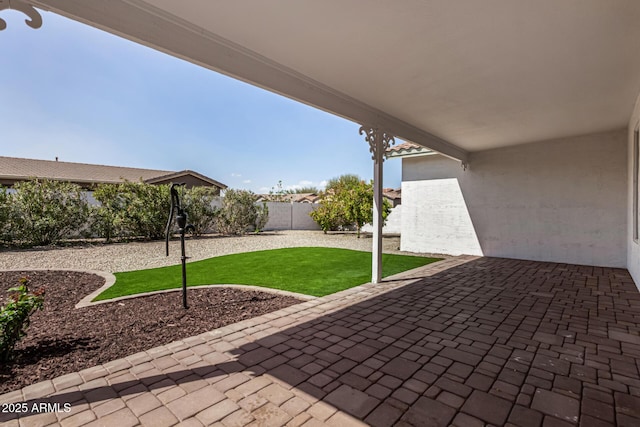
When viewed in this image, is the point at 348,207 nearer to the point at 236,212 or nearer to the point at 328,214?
the point at 328,214

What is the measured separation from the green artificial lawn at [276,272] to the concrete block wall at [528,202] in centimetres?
153

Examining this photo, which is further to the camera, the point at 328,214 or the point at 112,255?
the point at 328,214

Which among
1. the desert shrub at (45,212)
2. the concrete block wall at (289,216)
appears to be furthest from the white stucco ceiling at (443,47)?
the concrete block wall at (289,216)

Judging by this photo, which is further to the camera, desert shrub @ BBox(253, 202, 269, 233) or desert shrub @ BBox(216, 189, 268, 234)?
desert shrub @ BBox(253, 202, 269, 233)

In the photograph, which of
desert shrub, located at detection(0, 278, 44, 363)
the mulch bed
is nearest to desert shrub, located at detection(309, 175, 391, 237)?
the mulch bed

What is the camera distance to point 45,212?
28.8 feet

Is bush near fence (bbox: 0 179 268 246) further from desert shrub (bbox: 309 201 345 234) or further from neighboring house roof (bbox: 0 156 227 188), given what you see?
desert shrub (bbox: 309 201 345 234)

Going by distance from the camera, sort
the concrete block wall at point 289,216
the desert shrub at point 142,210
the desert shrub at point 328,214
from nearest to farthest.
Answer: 1. the desert shrub at point 142,210
2. the desert shrub at point 328,214
3. the concrete block wall at point 289,216

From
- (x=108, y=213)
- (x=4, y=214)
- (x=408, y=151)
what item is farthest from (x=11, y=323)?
(x=108, y=213)

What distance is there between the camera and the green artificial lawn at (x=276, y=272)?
15.6ft

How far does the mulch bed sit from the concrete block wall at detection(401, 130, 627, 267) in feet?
19.8

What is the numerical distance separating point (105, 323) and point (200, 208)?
9.36m

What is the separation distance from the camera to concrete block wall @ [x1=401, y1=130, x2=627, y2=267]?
21.2ft

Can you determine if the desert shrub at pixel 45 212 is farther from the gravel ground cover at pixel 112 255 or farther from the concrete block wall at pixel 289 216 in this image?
the concrete block wall at pixel 289 216
